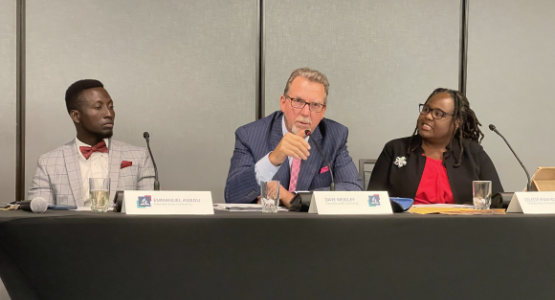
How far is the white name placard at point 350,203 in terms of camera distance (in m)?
1.38

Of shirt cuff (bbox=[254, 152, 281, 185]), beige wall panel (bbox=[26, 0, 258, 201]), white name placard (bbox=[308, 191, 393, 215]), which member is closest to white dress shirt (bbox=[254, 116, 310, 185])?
shirt cuff (bbox=[254, 152, 281, 185])

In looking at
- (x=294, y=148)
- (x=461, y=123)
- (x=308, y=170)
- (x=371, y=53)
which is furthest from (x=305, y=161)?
(x=371, y=53)

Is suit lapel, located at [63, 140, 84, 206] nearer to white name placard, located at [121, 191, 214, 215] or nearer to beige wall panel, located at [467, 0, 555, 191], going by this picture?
white name placard, located at [121, 191, 214, 215]

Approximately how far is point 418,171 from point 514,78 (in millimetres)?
1661

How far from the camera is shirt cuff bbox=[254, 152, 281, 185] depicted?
7.39 ft

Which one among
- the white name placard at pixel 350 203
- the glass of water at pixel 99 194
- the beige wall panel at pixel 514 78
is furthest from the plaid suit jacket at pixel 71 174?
the beige wall panel at pixel 514 78

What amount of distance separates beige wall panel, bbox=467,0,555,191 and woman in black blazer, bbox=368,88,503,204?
1126mm

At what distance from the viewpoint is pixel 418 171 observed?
9.07 feet

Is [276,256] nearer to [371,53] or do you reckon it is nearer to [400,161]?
[400,161]

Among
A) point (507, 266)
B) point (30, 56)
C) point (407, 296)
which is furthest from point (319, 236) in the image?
point (30, 56)

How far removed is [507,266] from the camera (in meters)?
1.35

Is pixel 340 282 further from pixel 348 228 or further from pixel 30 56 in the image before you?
pixel 30 56

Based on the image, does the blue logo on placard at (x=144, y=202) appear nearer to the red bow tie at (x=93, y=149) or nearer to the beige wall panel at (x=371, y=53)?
the red bow tie at (x=93, y=149)

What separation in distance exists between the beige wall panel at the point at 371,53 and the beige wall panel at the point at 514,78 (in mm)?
200
